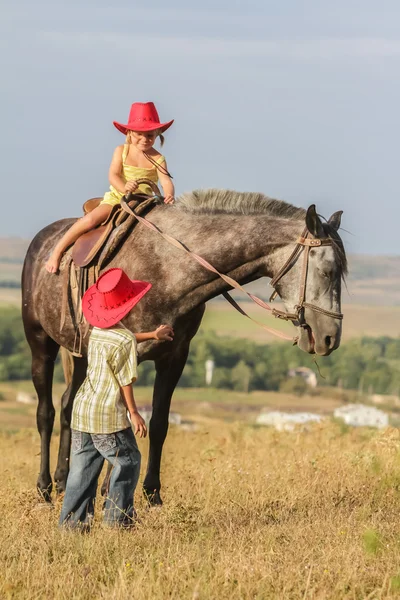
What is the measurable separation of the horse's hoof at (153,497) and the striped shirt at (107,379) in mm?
1953

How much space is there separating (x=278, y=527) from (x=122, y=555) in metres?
1.33

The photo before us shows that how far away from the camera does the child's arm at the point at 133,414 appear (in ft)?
20.7

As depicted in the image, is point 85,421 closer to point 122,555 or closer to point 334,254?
point 122,555

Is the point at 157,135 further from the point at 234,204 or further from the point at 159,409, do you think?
the point at 159,409

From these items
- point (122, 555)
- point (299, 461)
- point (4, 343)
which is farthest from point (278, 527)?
point (4, 343)

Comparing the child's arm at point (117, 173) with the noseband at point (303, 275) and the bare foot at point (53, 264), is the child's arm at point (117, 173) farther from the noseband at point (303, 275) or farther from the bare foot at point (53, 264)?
the noseband at point (303, 275)

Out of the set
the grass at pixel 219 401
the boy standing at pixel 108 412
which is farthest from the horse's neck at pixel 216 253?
the grass at pixel 219 401

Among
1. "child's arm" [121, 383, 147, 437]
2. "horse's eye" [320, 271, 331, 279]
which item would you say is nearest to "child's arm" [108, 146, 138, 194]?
"horse's eye" [320, 271, 331, 279]

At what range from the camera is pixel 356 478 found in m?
8.86

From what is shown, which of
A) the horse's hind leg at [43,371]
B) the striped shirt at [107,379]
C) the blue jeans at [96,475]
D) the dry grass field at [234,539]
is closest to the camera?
the dry grass field at [234,539]

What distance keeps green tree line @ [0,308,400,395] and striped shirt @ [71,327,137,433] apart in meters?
62.3

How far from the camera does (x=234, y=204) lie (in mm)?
8125

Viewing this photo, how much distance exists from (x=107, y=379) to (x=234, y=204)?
2.28 meters

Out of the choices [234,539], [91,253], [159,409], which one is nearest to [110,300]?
[234,539]
